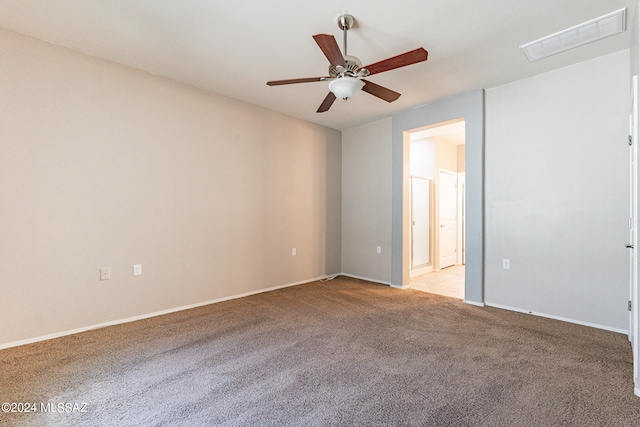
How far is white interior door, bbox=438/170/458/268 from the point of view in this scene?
6.11 meters

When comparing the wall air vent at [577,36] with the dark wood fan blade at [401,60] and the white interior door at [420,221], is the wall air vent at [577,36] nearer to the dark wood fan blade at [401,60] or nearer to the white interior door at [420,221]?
the dark wood fan blade at [401,60]

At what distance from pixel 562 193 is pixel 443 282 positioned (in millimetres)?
2299

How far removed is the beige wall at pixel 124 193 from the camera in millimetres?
2521

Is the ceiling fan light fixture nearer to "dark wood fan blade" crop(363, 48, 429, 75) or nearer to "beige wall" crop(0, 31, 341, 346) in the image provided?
"dark wood fan blade" crop(363, 48, 429, 75)

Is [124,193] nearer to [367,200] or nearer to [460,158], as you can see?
[367,200]

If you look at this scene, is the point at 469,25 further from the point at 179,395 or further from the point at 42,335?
the point at 42,335

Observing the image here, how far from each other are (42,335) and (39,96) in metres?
2.09

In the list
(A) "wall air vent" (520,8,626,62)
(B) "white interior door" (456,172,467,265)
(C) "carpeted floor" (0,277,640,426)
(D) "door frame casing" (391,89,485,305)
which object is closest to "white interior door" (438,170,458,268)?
(B) "white interior door" (456,172,467,265)

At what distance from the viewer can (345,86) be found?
2301 millimetres

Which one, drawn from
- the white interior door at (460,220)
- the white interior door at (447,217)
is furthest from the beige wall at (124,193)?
the white interior door at (460,220)

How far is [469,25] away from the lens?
2.40 metres

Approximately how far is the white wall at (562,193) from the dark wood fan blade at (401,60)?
2.07 m

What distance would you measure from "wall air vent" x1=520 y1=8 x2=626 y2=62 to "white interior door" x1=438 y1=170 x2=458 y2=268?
11.3ft

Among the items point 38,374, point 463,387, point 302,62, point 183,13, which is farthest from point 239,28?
point 463,387
